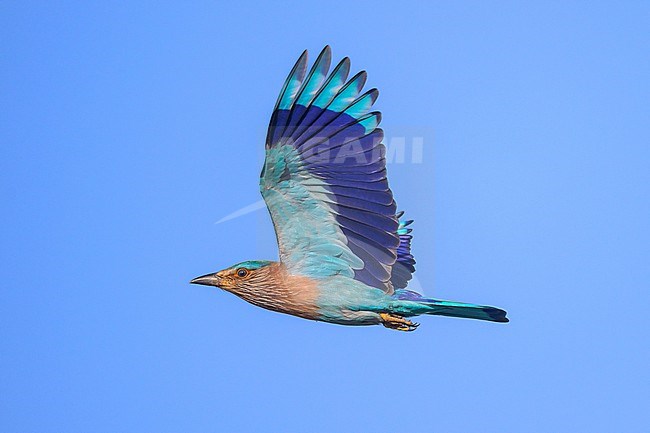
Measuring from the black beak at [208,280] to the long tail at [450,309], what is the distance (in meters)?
1.78

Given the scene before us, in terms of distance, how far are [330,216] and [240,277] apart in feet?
3.44

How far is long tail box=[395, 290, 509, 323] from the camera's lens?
34.8 feet

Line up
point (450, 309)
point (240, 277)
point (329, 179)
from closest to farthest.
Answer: point (450, 309) < point (329, 179) < point (240, 277)

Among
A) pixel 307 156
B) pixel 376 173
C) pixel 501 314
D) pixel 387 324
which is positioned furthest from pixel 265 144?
pixel 501 314

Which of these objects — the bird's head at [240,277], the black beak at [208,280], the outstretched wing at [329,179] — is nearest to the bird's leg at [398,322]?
the outstretched wing at [329,179]

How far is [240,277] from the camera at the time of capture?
1100 cm

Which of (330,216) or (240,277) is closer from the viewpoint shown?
(330,216)

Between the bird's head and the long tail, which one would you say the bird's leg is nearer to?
the long tail

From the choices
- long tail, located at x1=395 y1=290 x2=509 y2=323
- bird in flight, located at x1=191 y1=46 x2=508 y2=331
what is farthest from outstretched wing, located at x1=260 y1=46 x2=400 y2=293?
long tail, located at x1=395 y1=290 x2=509 y2=323

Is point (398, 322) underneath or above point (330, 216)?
underneath

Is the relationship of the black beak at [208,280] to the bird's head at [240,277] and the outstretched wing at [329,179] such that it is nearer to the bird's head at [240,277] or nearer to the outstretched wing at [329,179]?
the bird's head at [240,277]

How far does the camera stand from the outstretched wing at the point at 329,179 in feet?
34.4

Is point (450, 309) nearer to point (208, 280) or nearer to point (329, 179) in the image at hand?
point (329, 179)

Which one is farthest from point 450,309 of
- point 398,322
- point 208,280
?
point 208,280
